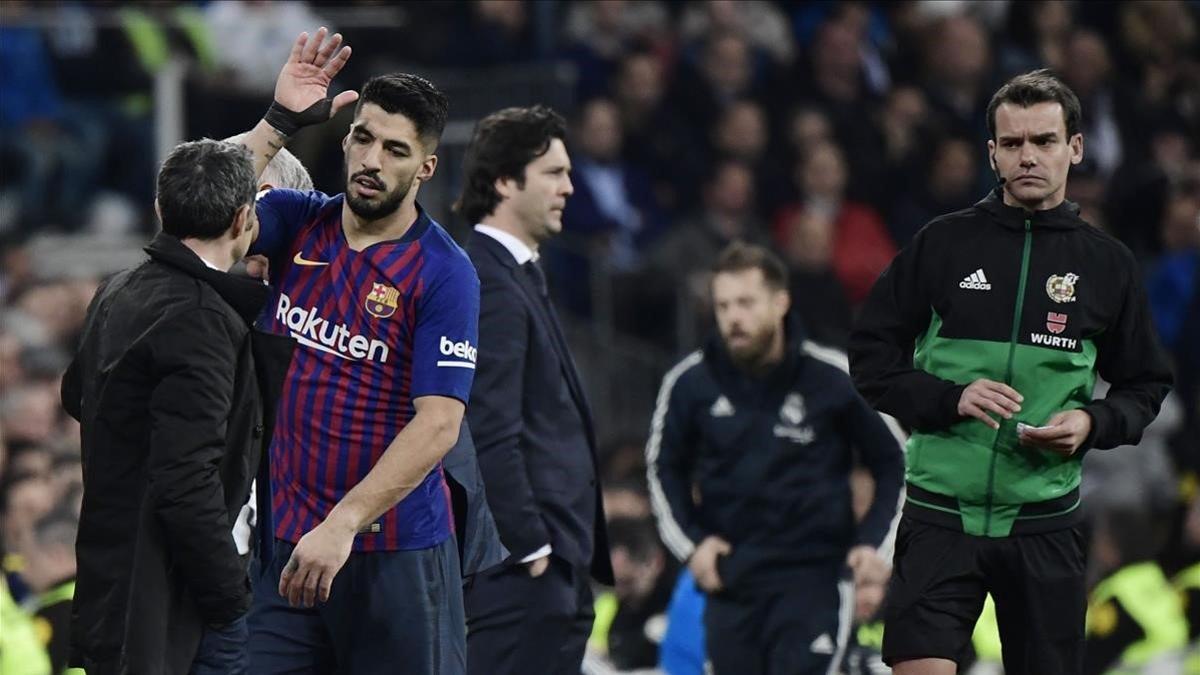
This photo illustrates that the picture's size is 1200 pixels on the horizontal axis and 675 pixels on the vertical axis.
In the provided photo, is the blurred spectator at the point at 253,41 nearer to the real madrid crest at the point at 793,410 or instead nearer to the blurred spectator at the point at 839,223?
the blurred spectator at the point at 839,223

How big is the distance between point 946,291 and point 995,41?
9.45 m

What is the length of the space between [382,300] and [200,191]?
636 millimetres

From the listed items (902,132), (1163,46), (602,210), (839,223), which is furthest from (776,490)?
(1163,46)

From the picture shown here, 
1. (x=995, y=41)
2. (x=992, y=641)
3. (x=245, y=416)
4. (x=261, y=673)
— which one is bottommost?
(x=992, y=641)

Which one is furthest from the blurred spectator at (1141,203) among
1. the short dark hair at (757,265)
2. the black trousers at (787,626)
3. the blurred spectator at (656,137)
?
the black trousers at (787,626)

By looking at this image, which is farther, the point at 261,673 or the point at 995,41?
the point at 995,41

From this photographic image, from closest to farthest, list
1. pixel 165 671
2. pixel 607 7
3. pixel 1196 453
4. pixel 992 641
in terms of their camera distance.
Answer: pixel 165 671 < pixel 992 641 < pixel 1196 453 < pixel 607 7

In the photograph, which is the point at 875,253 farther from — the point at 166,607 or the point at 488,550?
the point at 166,607

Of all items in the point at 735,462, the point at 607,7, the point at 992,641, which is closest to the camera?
the point at 735,462

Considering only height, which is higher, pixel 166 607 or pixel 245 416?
pixel 245 416

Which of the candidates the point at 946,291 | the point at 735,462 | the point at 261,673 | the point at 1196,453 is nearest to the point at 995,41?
the point at 1196,453

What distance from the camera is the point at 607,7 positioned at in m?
14.3

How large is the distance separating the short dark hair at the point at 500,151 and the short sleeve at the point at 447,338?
4.20 feet

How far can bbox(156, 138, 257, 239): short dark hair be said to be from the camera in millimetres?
5152
